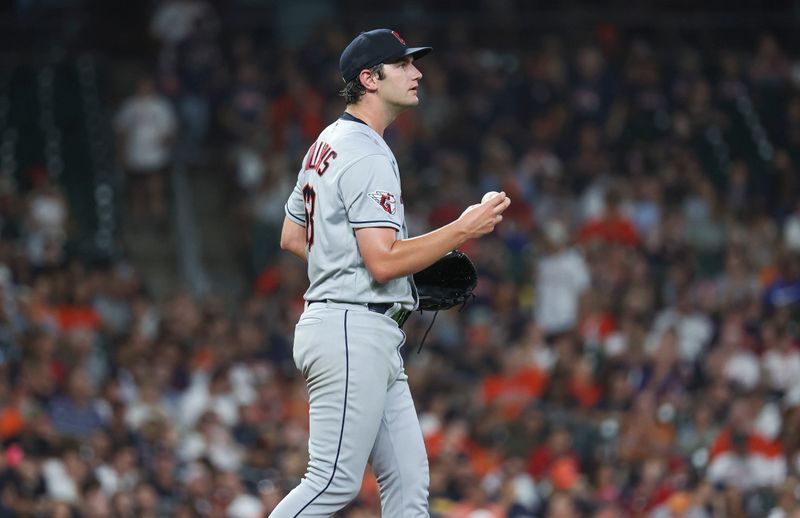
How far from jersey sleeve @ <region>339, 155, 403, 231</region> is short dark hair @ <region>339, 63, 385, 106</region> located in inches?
11.5

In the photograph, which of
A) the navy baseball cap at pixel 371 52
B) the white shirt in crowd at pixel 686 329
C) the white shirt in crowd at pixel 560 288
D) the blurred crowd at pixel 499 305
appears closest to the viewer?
the navy baseball cap at pixel 371 52

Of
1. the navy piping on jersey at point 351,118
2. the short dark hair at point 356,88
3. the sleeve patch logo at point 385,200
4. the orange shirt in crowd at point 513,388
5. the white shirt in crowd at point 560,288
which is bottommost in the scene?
the orange shirt in crowd at point 513,388

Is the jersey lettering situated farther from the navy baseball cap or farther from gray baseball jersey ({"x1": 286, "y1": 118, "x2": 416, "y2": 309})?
the navy baseball cap

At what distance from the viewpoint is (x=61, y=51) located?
1638 centimetres

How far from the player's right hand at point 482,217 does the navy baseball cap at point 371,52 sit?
24.2 inches

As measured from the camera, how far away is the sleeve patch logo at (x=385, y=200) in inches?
184

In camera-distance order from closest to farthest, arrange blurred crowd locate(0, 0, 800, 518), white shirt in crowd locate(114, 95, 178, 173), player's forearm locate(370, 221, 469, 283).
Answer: player's forearm locate(370, 221, 469, 283) < blurred crowd locate(0, 0, 800, 518) < white shirt in crowd locate(114, 95, 178, 173)

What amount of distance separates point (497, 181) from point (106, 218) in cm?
403

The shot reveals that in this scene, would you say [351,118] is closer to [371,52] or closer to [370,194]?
[371,52]

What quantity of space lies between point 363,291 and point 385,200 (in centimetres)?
32

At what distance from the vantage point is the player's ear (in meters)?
4.86

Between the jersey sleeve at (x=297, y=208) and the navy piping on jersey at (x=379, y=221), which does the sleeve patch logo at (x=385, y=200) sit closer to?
the navy piping on jersey at (x=379, y=221)

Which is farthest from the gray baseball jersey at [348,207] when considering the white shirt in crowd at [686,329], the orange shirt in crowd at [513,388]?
the white shirt in crowd at [686,329]

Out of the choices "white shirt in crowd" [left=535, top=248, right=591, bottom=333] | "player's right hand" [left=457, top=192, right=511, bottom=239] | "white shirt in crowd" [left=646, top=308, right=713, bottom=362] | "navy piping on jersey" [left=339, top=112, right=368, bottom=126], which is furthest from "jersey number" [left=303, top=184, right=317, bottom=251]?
"white shirt in crowd" [left=535, top=248, right=591, bottom=333]
